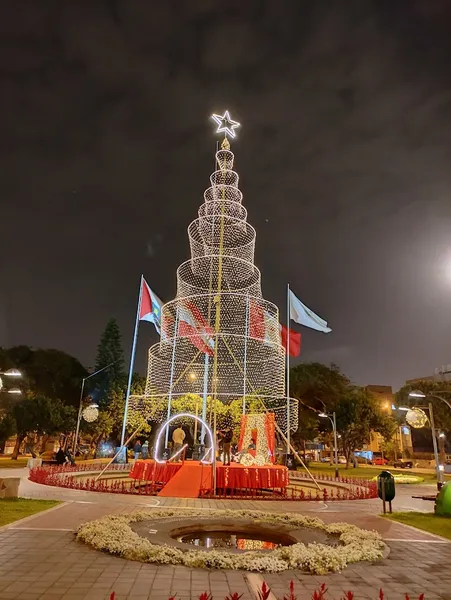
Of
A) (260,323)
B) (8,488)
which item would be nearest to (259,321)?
(260,323)

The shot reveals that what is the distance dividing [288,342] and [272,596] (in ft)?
68.5

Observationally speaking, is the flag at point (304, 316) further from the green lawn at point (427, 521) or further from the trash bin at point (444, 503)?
the green lawn at point (427, 521)

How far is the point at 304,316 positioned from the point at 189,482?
11.9 m

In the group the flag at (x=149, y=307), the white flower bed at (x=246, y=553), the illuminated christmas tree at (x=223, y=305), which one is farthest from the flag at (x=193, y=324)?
the white flower bed at (x=246, y=553)

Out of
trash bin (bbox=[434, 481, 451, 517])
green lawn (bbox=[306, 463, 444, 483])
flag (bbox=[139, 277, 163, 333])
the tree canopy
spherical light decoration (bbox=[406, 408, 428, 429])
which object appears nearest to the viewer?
trash bin (bbox=[434, 481, 451, 517])

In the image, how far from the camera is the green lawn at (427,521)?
11.2 meters

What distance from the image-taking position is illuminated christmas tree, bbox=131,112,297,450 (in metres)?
21.6

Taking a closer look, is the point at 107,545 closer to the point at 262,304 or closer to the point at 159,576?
the point at 159,576

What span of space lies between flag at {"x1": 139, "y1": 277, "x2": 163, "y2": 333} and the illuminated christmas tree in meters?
1.01

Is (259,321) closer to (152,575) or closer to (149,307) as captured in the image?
(149,307)

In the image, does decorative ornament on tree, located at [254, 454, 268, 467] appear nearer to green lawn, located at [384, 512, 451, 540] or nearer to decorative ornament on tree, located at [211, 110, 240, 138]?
green lawn, located at [384, 512, 451, 540]

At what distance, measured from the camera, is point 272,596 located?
5828mm

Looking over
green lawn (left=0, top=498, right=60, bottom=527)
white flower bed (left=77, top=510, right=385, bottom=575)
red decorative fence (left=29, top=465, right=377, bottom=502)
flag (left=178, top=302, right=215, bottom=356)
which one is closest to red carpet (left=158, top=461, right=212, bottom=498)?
red decorative fence (left=29, top=465, right=377, bottom=502)

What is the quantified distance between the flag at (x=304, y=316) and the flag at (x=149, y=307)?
7881 millimetres
